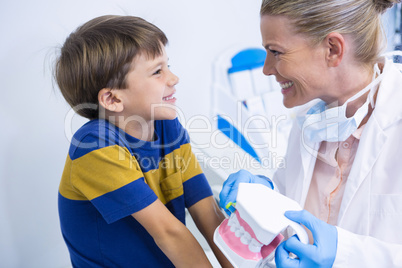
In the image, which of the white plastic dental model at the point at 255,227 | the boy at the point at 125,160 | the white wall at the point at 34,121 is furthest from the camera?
the white wall at the point at 34,121

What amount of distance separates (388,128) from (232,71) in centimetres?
119

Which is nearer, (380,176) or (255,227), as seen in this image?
(255,227)

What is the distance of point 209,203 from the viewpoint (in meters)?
1.24

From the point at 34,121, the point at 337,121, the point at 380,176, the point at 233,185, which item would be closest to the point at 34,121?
the point at 34,121

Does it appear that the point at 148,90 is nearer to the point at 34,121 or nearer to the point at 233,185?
the point at 233,185

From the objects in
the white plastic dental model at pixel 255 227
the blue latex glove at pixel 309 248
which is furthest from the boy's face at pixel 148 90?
the blue latex glove at pixel 309 248

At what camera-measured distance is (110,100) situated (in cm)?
113

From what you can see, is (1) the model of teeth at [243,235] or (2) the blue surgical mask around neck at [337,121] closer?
(1) the model of teeth at [243,235]

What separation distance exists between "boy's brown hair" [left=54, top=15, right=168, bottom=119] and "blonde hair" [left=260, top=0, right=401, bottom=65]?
382 mm

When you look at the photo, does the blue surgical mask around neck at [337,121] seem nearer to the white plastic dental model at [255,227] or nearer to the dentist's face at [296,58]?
the dentist's face at [296,58]

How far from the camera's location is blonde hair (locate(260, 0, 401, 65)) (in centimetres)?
102

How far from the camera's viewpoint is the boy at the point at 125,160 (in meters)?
0.98

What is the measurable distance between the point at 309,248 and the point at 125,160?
516mm

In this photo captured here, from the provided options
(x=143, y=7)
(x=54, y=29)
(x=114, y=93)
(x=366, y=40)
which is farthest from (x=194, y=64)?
(x=366, y=40)
